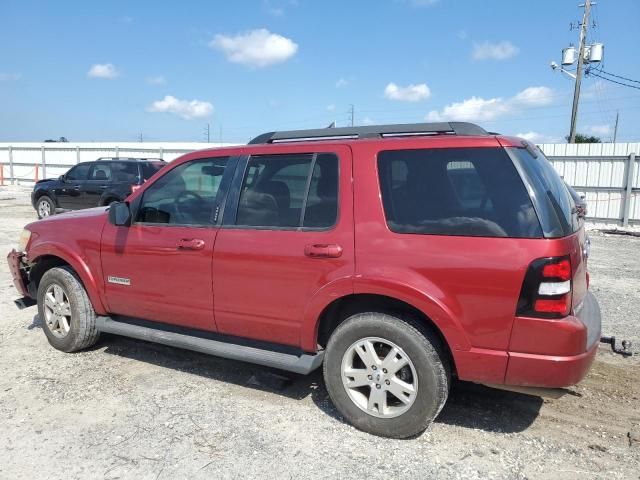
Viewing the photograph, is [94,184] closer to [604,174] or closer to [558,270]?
[558,270]

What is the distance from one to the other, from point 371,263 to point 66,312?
308cm

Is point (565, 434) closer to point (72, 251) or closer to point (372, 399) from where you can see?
point (372, 399)

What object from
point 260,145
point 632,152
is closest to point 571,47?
point 632,152

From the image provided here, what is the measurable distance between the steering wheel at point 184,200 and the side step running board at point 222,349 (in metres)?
0.96

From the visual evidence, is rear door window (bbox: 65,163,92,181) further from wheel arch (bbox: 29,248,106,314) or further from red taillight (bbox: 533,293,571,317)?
red taillight (bbox: 533,293,571,317)

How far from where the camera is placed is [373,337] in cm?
324

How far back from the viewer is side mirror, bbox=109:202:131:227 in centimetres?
421

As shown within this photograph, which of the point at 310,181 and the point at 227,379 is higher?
the point at 310,181

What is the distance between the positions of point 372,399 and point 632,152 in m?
14.2

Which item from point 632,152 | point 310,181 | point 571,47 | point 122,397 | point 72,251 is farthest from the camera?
Result: point 571,47

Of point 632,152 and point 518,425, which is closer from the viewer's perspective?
point 518,425

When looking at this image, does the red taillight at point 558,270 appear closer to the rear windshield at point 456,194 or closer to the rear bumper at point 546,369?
the rear windshield at point 456,194

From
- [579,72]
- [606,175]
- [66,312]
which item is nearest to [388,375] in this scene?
[66,312]

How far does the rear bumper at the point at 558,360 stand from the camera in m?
2.81
